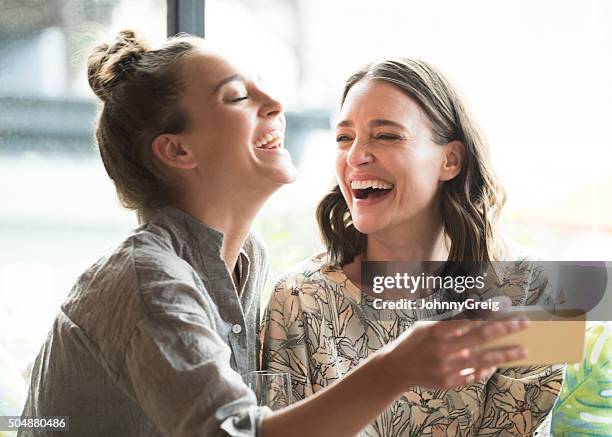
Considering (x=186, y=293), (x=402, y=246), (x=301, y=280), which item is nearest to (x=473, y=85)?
(x=402, y=246)

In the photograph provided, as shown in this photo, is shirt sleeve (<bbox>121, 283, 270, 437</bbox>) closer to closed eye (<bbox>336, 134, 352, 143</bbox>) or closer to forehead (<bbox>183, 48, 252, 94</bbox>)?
forehead (<bbox>183, 48, 252, 94</bbox>)

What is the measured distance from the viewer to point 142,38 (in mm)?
1150

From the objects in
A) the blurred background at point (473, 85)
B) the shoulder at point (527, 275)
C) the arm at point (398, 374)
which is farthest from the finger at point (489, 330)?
the blurred background at point (473, 85)

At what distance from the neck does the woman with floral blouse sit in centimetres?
14

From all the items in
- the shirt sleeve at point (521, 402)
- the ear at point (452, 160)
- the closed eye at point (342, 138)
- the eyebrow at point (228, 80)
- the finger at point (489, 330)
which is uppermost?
the eyebrow at point (228, 80)

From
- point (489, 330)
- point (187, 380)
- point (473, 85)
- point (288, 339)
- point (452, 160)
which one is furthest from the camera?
point (473, 85)

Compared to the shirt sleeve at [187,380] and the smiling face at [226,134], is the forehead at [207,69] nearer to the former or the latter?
the smiling face at [226,134]

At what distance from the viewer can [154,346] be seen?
0.88 m

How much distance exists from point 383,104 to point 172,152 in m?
0.32

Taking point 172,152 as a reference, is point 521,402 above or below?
below

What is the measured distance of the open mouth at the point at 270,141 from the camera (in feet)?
3.63

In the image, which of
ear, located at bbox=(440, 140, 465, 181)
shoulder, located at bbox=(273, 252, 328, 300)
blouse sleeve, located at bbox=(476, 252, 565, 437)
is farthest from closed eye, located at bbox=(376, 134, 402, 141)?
blouse sleeve, located at bbox=(476, 252, 565, 437)

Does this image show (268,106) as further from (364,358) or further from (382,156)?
(364,358)

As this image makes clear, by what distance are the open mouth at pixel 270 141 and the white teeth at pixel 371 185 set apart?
0.53ft
